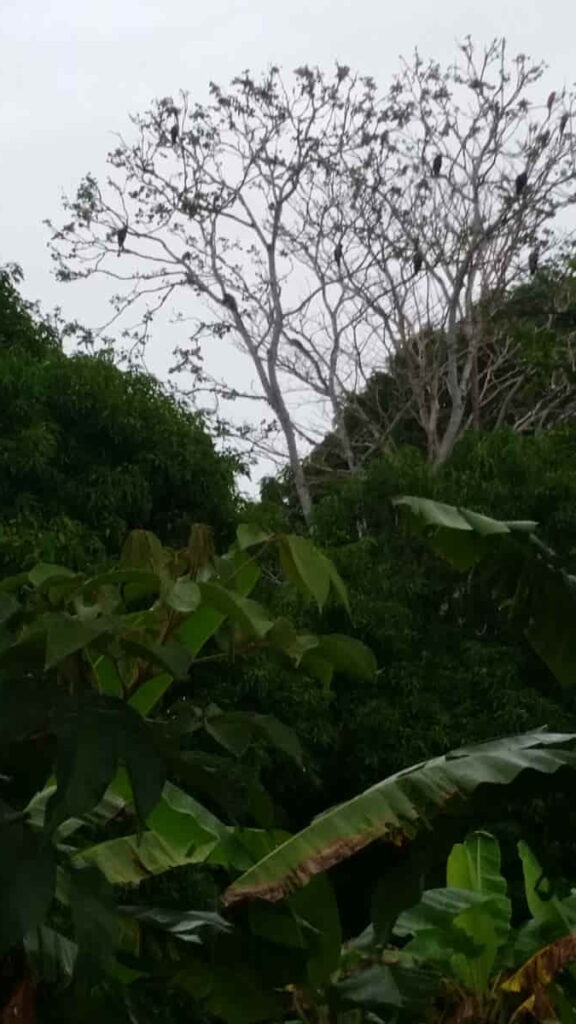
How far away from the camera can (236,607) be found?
2342 millimetres

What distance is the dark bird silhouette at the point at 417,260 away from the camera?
14.9 m

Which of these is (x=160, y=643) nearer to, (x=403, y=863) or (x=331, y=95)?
(x=403, y=863)

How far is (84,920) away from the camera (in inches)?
96.2

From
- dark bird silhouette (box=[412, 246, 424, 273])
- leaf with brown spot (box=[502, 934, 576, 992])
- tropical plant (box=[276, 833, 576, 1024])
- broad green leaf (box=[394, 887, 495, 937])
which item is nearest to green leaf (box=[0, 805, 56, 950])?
tropical plant (box=[276, 833, 576, 1024])

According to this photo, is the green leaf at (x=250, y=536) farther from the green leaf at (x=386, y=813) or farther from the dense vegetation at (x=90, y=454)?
the dense vegetation at (x=90, y=454)

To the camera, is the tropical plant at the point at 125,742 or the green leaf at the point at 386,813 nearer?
the tropical plant at the point at 125,742

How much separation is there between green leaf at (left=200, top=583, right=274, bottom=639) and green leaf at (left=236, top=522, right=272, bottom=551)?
238 mm

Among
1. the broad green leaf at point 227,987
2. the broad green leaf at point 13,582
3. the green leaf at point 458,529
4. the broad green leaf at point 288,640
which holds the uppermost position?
the broad green leaf at point 13,582

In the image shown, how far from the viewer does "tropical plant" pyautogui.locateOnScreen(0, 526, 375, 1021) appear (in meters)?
2.11

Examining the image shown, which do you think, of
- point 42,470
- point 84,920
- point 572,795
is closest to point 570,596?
point 572,795

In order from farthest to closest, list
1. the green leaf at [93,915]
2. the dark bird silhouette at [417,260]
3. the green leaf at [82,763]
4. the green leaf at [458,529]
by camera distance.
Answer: the dark bird silhouette at [417,260] < the green leaf at [458,529] < the green leaf at [93,915] < the green leaf at [82,763]

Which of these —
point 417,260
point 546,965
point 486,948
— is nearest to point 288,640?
point 546,965

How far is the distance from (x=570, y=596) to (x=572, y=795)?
0.43m

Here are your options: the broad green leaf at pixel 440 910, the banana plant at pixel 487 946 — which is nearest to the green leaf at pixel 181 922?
the banana plant at pixel 487 946
